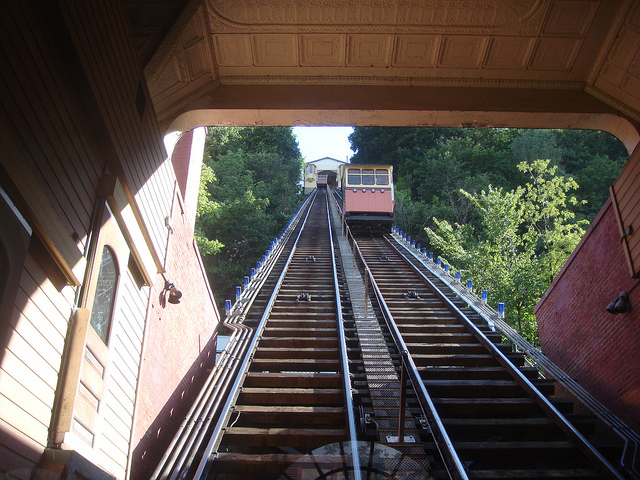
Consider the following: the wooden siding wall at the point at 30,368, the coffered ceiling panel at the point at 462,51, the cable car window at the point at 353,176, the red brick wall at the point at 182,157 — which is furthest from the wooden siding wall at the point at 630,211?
the cable car window at the point at 353,176

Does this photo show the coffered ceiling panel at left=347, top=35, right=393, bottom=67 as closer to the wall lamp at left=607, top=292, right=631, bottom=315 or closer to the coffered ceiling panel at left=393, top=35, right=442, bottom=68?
the coffered ceiling panel at left=393, top=35, right=442, bottom=68

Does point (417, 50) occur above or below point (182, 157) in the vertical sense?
below

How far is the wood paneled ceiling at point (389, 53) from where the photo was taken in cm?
538

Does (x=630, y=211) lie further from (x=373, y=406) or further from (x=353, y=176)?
(x=353, y=176)

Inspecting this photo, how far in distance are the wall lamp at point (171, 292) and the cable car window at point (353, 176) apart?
1432 centimetres

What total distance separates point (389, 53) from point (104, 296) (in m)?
4.46

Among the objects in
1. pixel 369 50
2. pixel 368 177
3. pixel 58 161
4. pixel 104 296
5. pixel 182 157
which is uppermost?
pixel 368 177

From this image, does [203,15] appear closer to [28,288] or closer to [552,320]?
[28,288]

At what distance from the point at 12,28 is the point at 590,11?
5790mm

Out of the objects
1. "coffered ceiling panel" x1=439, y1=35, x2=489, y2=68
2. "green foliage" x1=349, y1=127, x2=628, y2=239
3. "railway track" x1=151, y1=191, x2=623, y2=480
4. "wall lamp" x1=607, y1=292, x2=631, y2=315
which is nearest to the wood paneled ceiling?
"coffered ceiling panel" x1=439, y1=35, x2=489, y2=68

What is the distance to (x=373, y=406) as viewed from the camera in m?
5.57

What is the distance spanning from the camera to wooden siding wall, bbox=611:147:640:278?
543 centimetres

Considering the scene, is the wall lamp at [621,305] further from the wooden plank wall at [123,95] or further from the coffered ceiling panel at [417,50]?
the wooden plank wall at [123,95]

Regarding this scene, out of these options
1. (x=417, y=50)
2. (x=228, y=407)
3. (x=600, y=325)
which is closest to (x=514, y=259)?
(x=600, y=325)
